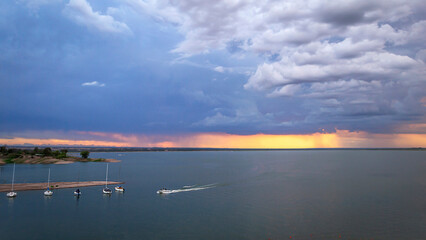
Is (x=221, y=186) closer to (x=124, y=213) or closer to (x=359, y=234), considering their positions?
(x=124, y=213)

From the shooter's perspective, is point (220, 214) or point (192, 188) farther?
point (192, 188)

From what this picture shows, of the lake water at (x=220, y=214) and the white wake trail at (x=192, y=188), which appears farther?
the white wake trail at (x=192, y=188)

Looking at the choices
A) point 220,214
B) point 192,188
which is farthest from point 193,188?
point 220,214

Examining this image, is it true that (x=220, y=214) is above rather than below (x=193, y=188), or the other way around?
below

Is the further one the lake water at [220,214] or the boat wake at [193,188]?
the boat wake at [193,188]

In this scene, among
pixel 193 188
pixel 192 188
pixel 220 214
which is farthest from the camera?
pixel 193 188

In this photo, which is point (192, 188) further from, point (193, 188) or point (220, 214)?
point (220, 214)

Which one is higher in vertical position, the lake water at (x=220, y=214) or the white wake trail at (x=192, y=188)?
the white wake trail at (x=192, y=188)

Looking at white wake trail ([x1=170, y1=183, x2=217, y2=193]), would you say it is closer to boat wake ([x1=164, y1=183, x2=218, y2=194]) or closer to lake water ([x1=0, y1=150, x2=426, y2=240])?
boat wake ([x1=164, y1=183, x2=218, y2=194])

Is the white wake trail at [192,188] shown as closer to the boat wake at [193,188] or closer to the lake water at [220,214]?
the boat wake at [193,188]

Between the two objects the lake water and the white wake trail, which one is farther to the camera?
the white wake trail

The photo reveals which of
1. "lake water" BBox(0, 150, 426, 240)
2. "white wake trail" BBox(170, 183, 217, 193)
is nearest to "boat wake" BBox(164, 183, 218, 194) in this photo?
"white wake trail" BBox(170, 183, 217, 193)

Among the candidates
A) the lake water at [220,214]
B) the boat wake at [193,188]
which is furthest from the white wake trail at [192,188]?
the lake water at [220,214]

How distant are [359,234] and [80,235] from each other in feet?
190
